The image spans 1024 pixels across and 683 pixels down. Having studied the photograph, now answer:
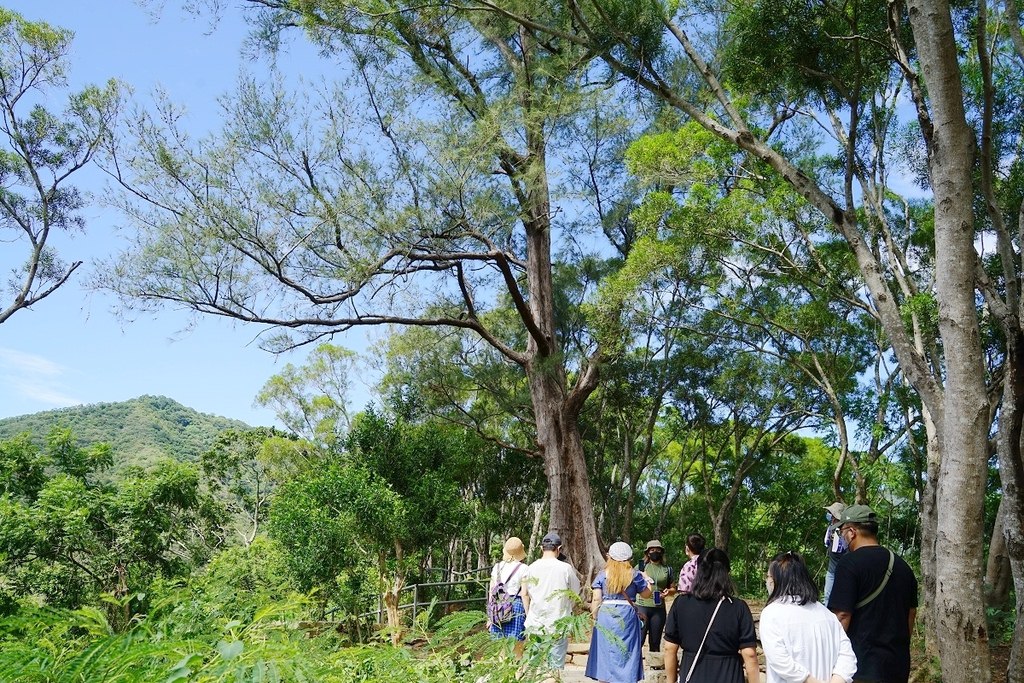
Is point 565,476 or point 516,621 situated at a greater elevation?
point 565,476

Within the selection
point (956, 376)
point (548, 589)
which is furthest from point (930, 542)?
point (548, 589)

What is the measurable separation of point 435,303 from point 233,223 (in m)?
5.06

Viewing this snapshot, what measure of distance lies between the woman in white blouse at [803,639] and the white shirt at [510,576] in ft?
7.93

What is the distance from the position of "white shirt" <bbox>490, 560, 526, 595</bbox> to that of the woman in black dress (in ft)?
5.86

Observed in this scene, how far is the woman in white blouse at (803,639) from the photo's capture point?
11.8ft

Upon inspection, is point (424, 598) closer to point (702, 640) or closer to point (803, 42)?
point (803, 42)

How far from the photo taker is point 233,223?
1090 cm

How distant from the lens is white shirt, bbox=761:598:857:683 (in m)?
3.59

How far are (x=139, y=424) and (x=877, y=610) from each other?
39.2 metres

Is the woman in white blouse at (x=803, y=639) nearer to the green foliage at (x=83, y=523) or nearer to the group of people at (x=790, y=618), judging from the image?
the group of people at (x=790, y=618)

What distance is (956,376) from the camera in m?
5.11

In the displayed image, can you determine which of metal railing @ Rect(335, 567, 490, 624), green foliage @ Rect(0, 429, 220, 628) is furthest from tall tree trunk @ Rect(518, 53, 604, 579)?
green foliage @ Rect(0, 429, 220, 628)

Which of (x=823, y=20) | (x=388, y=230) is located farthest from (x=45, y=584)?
(x=823, y=20)

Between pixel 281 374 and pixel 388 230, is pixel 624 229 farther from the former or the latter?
pixel 281 374
